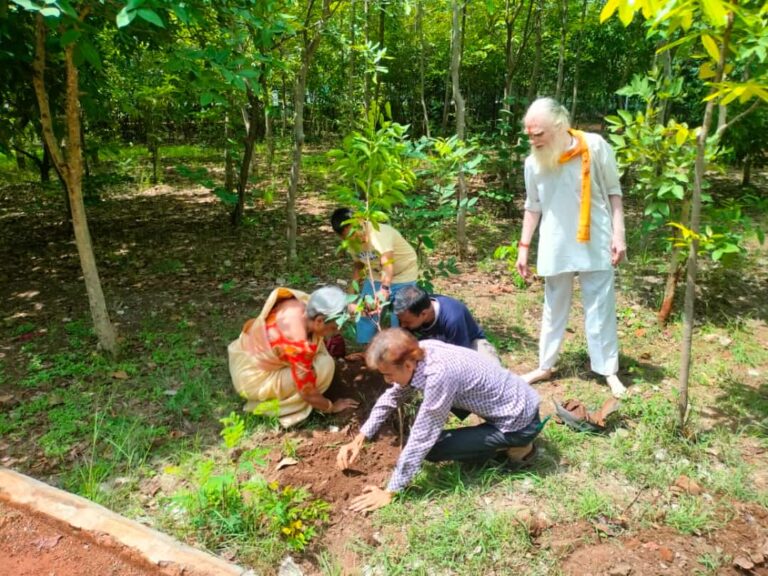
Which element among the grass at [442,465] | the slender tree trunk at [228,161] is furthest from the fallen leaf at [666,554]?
the slender tree trunk at [228,161]

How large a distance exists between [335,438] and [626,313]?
104 inches

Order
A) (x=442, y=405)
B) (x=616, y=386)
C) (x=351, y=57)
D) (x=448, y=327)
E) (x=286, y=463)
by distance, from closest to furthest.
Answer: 1. (x=442, y=405)
2. (x=286, y=463)
3. (x=448, y=327)
4. (x=616, y=386)
5. (x=351, y=57)

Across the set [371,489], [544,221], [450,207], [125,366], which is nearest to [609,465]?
[371,489]

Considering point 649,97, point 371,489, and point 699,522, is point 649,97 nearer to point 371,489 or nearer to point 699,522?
point 699,522

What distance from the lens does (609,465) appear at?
8.94 ft

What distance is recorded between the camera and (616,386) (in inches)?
130

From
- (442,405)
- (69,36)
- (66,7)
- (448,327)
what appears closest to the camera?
(442,405)

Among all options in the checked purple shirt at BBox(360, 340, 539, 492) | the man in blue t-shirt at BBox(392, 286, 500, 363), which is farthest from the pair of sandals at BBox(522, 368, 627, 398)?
the checked purple shirt at BBox(360, 340, 539, 492)

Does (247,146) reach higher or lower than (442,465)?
higher

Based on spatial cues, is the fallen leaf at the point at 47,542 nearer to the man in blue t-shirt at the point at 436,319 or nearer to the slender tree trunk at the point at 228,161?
the man in blue t-shirt at the point at 436,319

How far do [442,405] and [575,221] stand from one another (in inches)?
55.2

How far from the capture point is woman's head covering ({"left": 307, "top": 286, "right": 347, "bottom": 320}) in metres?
2.83

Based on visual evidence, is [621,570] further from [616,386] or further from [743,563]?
[616,386]

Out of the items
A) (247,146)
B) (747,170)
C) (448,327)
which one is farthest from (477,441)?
(747,170)
